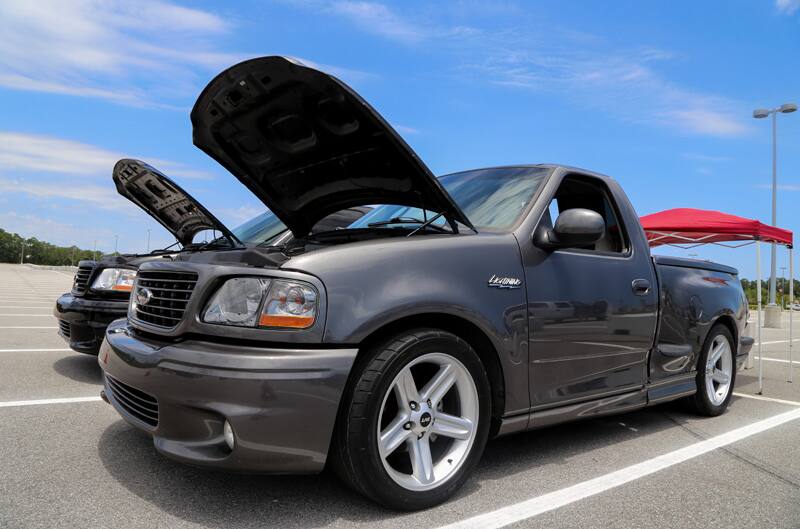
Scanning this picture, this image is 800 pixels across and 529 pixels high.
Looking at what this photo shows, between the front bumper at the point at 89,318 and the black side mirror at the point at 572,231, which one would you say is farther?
the front bumper at the point at 89,318

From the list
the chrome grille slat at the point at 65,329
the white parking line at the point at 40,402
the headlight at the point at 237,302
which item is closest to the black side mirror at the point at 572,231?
the headlight at the point at 237,302

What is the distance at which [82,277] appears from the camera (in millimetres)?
5145

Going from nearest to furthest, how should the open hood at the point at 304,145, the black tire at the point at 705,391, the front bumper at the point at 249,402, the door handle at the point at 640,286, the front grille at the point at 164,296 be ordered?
the front bumper at the point at 249,402 → the front grille at the point at 164,296 → the open hood at the point at 304,145 → the door handle at the point at 640,286 → the black tire at the point at 705,391

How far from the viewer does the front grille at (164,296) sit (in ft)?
8.25

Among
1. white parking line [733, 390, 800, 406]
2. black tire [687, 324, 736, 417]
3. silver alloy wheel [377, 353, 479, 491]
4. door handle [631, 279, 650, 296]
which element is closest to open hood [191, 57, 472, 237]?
silver alloy wheel [377, 353, 479, 491]

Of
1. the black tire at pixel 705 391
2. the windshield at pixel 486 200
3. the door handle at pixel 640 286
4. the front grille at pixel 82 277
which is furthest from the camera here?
the front grille at pixel 82 277

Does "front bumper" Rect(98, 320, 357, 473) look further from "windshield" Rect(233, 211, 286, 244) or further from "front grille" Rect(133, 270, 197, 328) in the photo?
"windshield" Rect(233, 211, 286, 244)

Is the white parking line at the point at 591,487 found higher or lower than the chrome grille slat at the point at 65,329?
lower

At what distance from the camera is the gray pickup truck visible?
2.27 m

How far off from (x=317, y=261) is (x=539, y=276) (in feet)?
4.09

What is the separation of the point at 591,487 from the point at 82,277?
448cm

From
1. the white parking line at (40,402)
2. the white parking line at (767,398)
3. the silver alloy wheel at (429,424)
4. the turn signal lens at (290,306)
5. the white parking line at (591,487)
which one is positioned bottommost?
the white parking line at (767,398)

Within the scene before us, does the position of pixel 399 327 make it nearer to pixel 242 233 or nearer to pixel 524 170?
pixel 524 170

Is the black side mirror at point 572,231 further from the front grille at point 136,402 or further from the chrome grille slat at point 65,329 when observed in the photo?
the chrome grille slat at point 65,329
